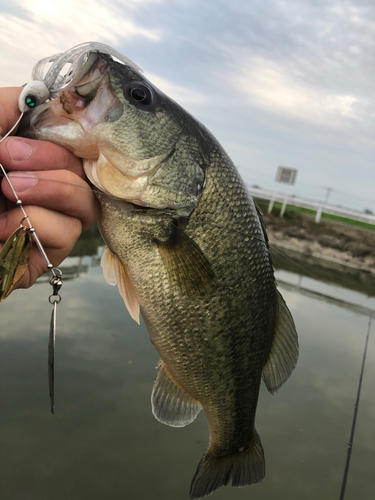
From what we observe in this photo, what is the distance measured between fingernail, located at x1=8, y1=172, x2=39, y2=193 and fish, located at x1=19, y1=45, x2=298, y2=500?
0.39 ft

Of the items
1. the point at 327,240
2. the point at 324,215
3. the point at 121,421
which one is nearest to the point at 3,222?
the point at 121,421

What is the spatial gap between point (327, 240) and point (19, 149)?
43.7 feet

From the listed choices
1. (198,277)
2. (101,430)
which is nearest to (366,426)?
(101,430)

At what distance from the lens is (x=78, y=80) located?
101cm

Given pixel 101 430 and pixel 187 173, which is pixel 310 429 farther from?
pixel 187 173

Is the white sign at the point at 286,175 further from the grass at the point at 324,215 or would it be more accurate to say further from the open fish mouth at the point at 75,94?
the open fish mouth at the point at 75,94

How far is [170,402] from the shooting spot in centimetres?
147

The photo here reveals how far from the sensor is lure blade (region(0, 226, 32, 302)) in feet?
2.84

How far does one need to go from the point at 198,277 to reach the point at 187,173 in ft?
1.21

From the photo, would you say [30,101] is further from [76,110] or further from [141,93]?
[141,93]

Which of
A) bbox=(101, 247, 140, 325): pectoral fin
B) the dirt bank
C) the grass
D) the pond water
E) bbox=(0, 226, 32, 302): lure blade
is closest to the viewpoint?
bbox=(0, 226, 32, 302): lure blade

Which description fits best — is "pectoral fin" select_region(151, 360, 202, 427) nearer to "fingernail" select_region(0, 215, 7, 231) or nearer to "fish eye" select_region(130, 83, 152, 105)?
"fingernail" select_region(0, 215, 7, 231)

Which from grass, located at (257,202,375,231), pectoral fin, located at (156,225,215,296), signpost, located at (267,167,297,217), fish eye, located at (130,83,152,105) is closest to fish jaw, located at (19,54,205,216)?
fish eye, located at (130,83,152,105)

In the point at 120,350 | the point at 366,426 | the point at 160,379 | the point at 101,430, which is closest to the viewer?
the point at 160,379
